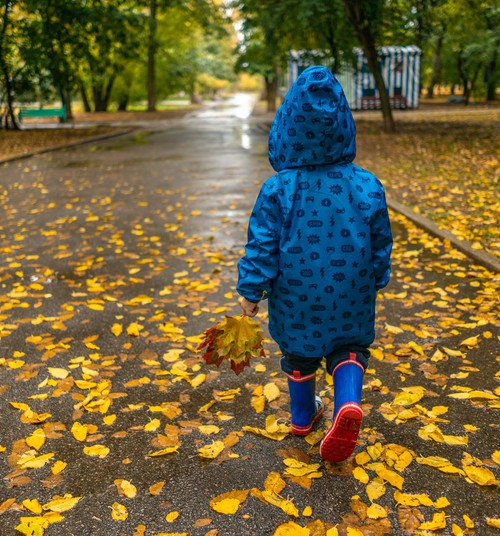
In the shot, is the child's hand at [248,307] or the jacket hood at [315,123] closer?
the jacket hood at [315,123]

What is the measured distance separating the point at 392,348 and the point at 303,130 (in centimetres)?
213

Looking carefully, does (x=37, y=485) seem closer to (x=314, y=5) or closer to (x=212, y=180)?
(x=212, y=180)

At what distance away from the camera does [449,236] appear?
657 centimetres

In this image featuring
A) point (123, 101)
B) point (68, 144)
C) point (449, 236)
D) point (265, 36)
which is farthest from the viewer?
point (123, 101)

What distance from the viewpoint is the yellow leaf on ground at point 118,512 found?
2.47 m

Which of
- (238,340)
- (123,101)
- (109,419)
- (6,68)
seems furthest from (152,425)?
(123,101)

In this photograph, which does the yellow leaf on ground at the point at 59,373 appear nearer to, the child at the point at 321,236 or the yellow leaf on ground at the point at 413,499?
the child at the point at 321,236

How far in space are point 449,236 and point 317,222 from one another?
14.8 ft

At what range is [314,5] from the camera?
1612 cm

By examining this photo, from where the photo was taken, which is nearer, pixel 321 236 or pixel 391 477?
pixel 321 236

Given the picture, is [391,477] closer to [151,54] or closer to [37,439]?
[37,439]

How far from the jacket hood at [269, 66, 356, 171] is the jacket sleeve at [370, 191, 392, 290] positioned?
291 millimetres

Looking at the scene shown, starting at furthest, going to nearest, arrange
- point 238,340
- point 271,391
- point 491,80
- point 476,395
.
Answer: point 491,80 < point 271,391 < point 476,395 < point 238,340

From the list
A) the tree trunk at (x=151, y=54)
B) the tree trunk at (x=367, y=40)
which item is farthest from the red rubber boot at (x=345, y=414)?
the tree trunk at (x=151, y=54)
